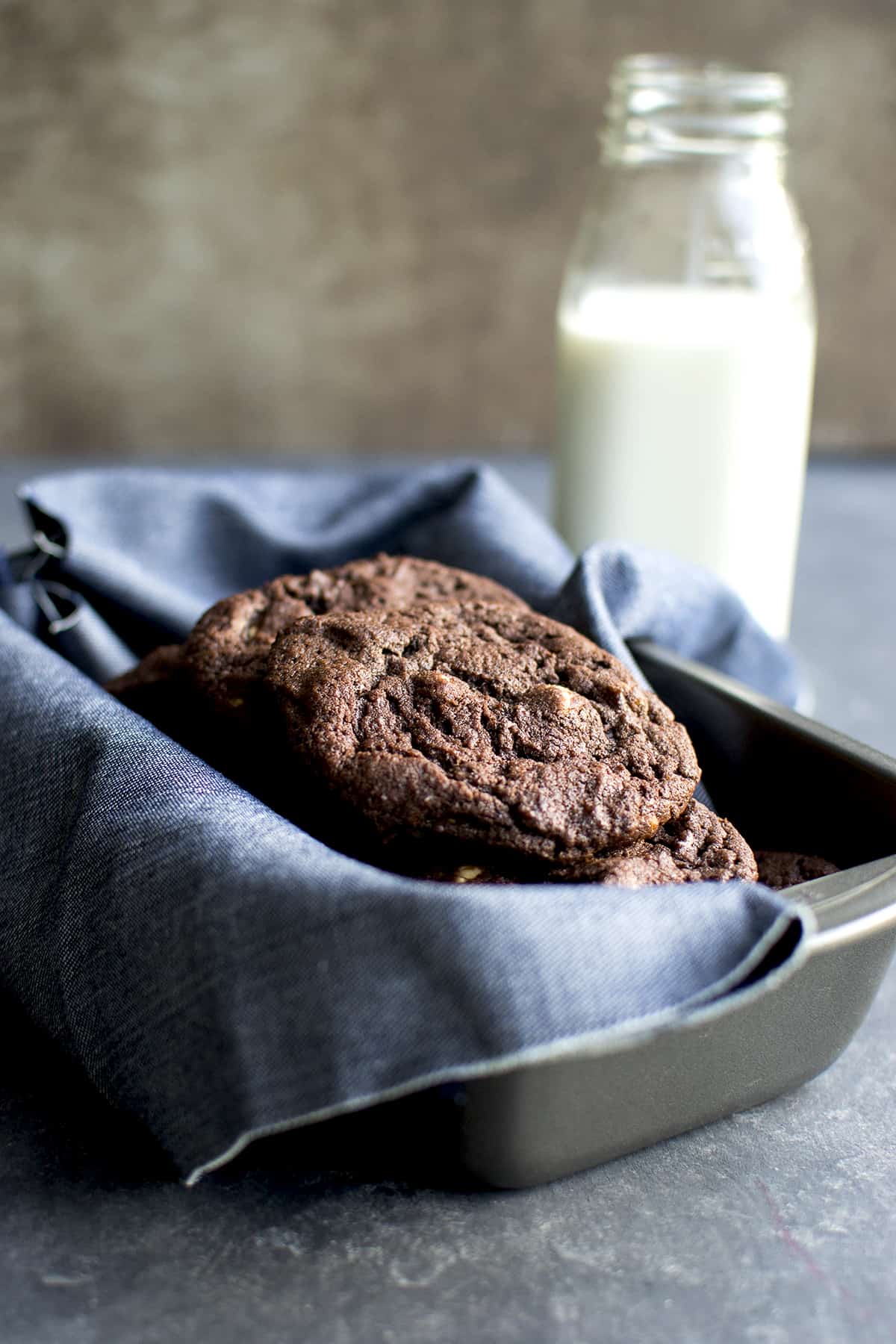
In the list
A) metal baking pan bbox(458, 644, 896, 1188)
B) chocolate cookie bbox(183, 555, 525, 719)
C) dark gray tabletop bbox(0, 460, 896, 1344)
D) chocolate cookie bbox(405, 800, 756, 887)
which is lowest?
dark gray tabletop bbox(0, 460, 896, 1344)

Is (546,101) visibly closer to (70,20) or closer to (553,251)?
(553,251)

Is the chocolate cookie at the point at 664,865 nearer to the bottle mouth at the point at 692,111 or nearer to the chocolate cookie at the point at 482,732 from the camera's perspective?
the chocolate cookie at the point at 482,732

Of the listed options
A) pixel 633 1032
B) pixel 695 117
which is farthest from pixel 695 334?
pixel 633 1032

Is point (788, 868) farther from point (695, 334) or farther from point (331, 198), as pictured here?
point (331, 198)

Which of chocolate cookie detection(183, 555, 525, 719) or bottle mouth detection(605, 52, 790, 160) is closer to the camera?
chocolate cookie detection(183, 555, 525, 719)

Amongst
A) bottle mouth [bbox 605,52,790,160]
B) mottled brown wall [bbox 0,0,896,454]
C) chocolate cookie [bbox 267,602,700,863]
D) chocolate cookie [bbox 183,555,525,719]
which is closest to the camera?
chocolate cookie [bbox 267,602,700,863]

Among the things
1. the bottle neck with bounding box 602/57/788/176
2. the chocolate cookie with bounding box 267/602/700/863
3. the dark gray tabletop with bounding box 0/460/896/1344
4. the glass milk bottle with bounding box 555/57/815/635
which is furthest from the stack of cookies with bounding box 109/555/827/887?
the bottle neck with bounding box 602/57/788/176

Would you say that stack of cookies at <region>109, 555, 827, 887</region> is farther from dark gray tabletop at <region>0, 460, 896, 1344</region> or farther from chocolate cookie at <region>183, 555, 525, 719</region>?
dark gray tabletop at <region>0, 460, 896, 1344</region>

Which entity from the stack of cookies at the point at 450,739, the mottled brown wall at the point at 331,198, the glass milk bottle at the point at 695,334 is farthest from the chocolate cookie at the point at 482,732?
the mottled brown wall at the point at 331,198
